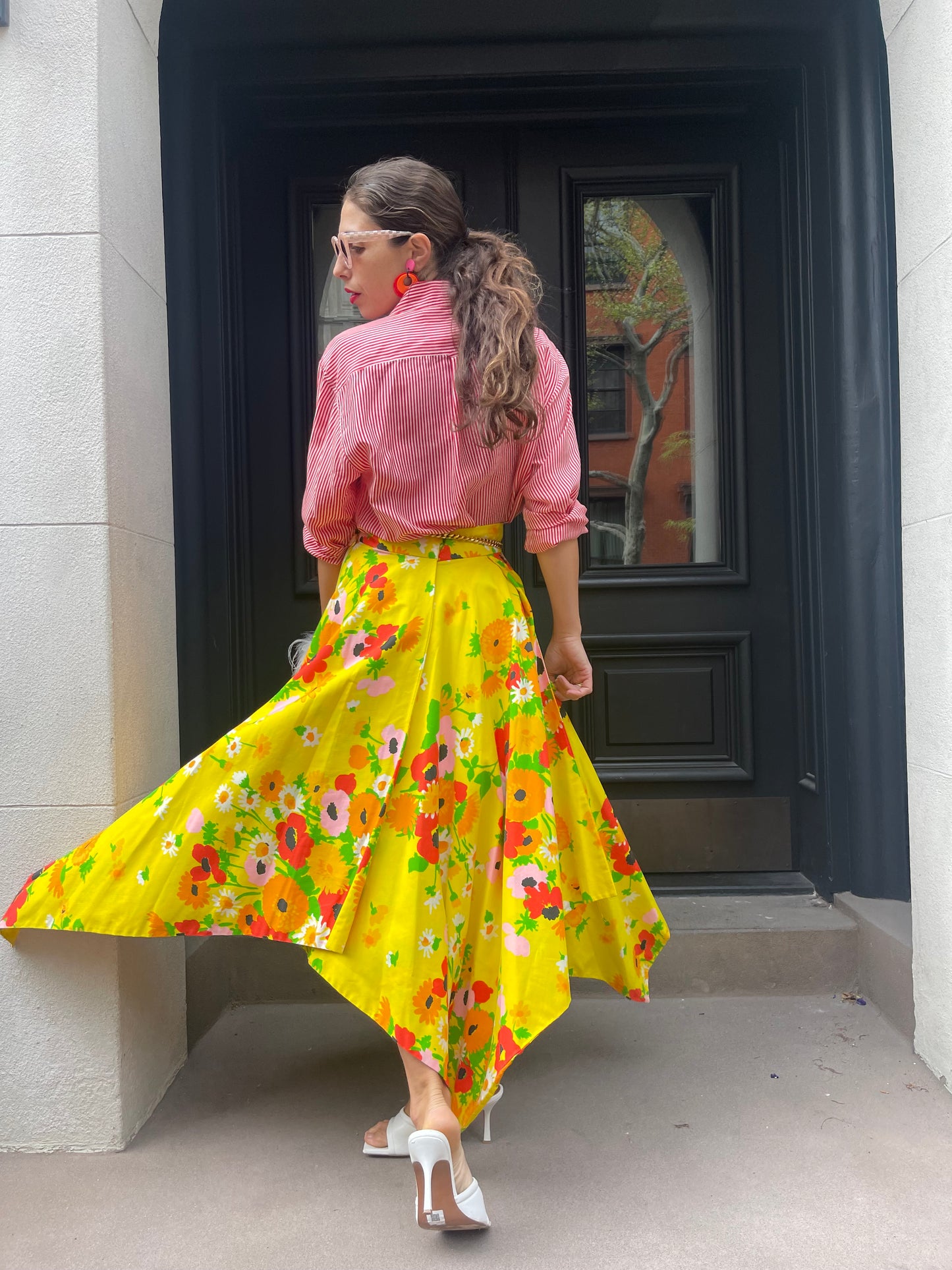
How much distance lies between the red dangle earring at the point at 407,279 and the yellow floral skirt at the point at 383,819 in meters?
0.50

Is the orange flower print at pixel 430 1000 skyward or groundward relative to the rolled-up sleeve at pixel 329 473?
groundward

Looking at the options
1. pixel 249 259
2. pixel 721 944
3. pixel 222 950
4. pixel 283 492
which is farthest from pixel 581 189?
pixel 222 950

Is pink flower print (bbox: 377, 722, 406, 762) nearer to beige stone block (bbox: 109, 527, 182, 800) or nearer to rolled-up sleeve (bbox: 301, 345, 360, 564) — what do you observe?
rolled-up sleeve (bbox: 301, 345, 360, 564)

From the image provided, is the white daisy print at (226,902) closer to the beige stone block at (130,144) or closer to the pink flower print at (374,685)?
the pink flower print at (374,685)

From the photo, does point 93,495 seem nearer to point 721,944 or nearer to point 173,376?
point 173,376

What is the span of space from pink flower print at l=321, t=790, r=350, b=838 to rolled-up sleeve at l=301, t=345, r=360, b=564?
0.55 metres

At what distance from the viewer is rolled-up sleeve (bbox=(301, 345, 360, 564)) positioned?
6.57 ft

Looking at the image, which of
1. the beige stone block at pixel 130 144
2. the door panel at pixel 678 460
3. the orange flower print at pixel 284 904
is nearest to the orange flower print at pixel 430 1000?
the orange flower print at pixel 284 904

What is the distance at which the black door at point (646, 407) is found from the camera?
127 inches

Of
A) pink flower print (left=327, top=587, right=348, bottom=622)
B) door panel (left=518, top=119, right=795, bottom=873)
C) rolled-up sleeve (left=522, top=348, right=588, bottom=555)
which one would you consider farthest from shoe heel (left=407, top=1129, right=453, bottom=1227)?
door panel (left=518, top=119, right=795, bottom=873)

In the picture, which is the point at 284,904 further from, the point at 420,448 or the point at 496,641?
the point at 420,448

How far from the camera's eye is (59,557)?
2.17 m

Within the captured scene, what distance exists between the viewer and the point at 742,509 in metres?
3.26

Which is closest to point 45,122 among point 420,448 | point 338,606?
point 420,448
